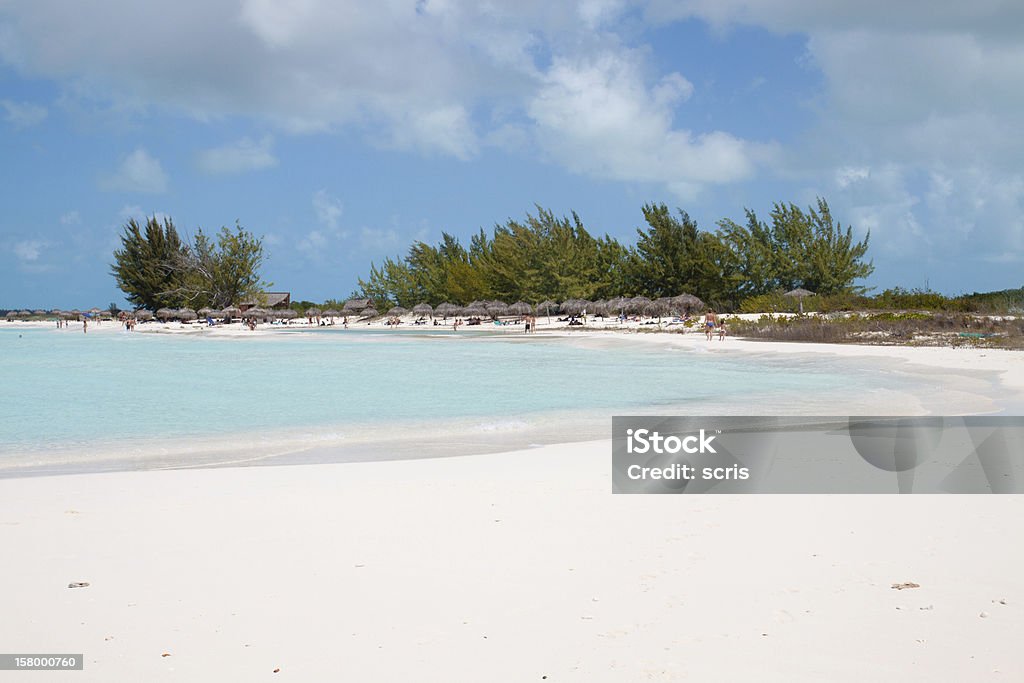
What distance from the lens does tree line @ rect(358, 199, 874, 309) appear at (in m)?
52.7

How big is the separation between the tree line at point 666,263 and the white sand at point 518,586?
50620mm

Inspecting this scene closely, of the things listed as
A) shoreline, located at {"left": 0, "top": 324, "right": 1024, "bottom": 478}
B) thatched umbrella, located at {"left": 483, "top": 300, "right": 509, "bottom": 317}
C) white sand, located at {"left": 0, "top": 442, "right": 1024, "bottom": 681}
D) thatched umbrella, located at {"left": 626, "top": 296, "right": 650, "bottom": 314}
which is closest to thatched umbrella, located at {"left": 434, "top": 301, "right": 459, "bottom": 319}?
thatched umbrella, located at {"left": 483, "top": 300, "right": 509, "bottom": 317}

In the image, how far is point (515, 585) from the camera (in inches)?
137

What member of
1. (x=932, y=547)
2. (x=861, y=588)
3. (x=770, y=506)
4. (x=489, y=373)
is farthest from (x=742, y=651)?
(x=489, y=373)

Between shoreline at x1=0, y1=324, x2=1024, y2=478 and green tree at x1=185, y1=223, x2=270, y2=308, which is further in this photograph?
green tree at x1=185, y1=223, x2=270, y2=308

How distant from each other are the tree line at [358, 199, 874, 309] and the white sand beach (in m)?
50.6

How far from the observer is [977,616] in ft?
9.91

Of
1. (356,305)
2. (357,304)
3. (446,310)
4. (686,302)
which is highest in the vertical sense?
(357,304)

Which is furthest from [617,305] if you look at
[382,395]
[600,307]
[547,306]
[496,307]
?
[382,395]

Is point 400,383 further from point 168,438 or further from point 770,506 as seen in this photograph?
point 770,506

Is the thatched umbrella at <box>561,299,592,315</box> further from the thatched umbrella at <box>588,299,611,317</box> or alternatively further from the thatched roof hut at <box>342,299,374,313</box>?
the thatched roof hut at <box>342,299,374,313</box>

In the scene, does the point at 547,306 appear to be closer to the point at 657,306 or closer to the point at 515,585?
the point at 657,306

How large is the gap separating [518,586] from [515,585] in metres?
0.02

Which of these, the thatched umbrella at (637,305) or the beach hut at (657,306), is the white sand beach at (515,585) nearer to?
the thatched umbrella at (637,305)
